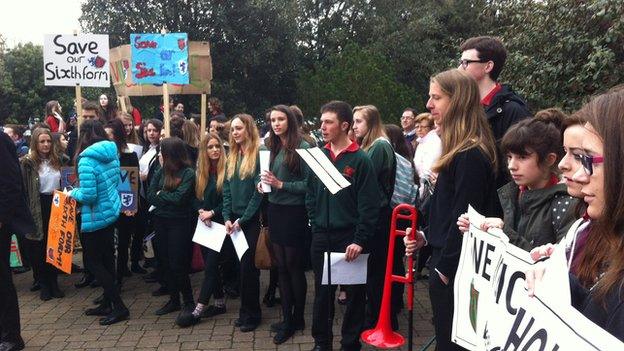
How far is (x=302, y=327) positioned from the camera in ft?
18.1

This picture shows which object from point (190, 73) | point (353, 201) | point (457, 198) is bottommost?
point (353, 201)

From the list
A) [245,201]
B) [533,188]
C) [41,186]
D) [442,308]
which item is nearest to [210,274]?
[245,201]

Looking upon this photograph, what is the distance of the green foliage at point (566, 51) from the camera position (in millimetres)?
6828

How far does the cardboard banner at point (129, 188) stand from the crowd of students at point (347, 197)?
0.23 meters

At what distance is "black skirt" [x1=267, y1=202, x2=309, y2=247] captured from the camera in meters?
5.00

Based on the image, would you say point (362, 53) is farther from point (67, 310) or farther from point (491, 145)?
point (491, 145)

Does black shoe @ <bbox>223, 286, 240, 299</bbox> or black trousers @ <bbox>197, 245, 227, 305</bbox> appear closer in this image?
black trousers @ <bbox>197, 245, 227, 305</bbox>

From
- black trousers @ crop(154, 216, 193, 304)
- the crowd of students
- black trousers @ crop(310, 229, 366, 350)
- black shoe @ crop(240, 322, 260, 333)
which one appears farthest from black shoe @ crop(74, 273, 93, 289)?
black trousers @ crop(310, 229, 366, 350)

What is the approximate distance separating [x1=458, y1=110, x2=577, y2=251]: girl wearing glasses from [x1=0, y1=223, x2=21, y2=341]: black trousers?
4042mm

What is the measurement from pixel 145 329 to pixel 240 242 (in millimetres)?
1356

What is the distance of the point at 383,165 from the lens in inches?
206

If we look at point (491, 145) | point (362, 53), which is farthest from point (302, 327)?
point (362, 53)

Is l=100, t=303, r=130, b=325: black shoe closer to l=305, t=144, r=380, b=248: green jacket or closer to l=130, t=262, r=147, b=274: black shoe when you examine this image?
l=130, t=262, r=147, b=274: black shoe

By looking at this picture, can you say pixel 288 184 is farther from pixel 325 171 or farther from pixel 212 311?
pixel 212 311
